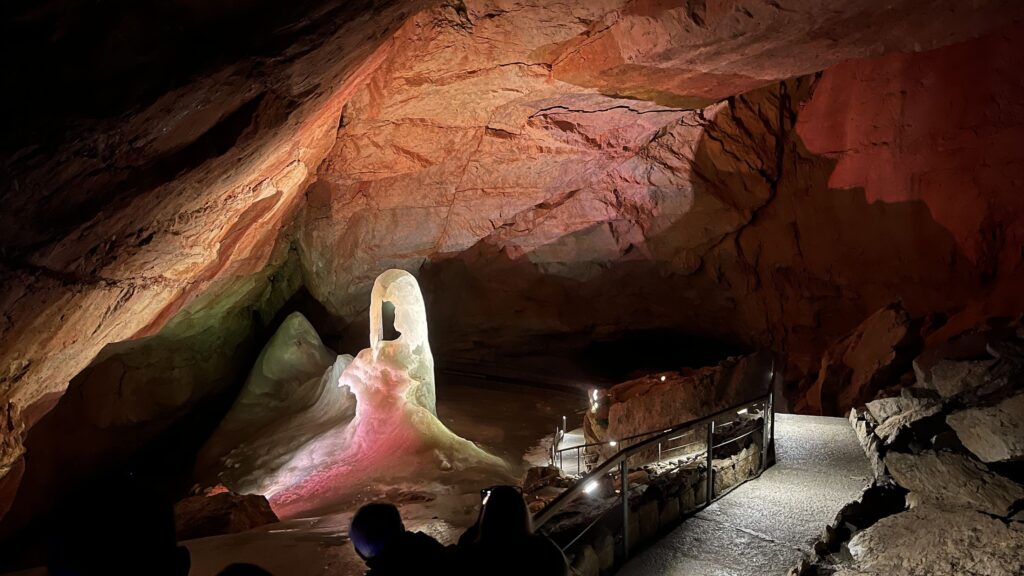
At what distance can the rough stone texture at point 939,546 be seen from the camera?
3664mm

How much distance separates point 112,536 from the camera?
5.13ft

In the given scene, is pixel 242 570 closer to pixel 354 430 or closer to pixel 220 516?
pixel 220 516

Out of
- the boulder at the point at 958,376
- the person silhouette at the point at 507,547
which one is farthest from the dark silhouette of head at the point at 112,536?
the boulder at the point at 958,376

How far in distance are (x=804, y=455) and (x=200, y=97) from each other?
6.86 m

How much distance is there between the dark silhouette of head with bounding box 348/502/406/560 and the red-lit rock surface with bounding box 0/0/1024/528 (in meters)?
3.44

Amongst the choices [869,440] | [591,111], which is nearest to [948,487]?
[869,440]

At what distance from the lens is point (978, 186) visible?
9.89m

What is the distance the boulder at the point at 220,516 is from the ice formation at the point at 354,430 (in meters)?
1.28

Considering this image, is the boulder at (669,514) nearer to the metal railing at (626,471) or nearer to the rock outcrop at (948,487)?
the metal railing at (626,471)

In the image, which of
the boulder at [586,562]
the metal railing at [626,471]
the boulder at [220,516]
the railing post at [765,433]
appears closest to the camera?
the metal railing at [626,471]

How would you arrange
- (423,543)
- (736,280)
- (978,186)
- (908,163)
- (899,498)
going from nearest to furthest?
(423,543) → (899,498) → (978,186) → (908,163) → (736,280)

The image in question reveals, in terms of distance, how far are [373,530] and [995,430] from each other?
4616mm

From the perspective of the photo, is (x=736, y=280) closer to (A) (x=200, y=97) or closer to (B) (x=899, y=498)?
(B) (x=899, y=498)

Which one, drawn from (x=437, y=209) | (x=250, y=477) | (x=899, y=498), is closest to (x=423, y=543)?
(x=899, y=498)
